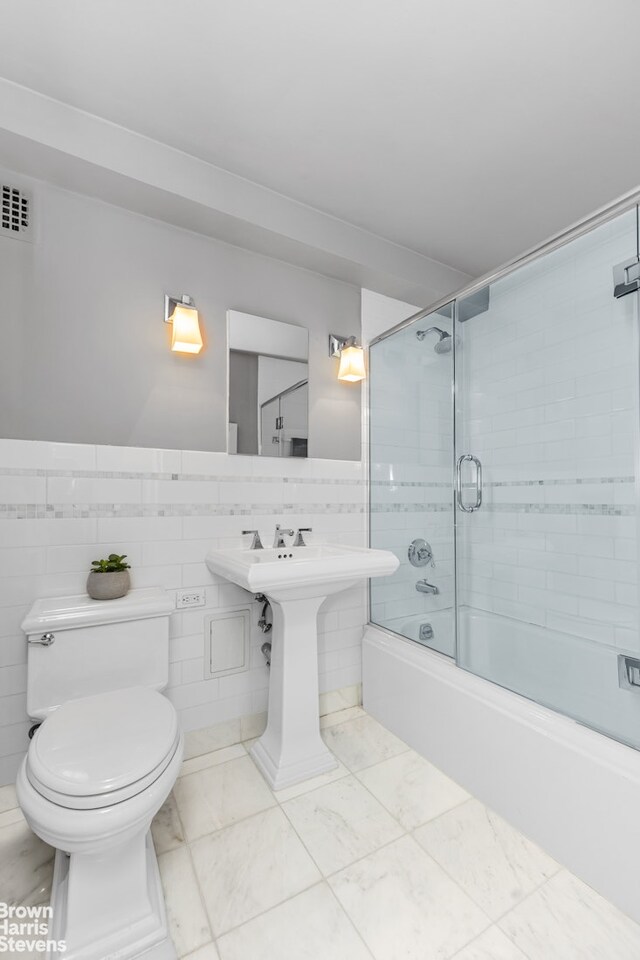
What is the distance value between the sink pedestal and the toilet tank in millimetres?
444

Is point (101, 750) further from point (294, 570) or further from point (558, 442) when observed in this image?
point (558, 442)

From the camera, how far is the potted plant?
160cm

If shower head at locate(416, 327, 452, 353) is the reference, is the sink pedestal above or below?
below

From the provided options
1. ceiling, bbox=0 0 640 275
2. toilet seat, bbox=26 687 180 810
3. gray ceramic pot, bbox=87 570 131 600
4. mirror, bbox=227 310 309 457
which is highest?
ceiling, bbox=0 0 640 275

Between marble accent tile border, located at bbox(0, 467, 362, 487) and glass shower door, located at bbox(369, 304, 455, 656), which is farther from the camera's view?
glass shower door, located at bbox(369, 304, 455, 656)

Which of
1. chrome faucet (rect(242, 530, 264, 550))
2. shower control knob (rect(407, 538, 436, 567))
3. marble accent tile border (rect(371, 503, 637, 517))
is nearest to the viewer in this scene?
marble accent tile border (rect(371, 503, 637, 517))

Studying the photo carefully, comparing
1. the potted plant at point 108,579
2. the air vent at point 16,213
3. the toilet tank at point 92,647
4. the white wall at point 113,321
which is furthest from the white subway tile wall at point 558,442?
the air vent at point 16,213

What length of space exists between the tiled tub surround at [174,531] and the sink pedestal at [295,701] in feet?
0.97

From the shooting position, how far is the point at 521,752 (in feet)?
4.80

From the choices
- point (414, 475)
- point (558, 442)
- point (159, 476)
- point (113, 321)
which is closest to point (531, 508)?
point (558, 442)

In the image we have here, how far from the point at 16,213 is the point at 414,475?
2.00 metres

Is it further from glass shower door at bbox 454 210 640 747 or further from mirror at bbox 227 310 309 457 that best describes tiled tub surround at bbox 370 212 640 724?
mirror at bbox 227 310 309 457

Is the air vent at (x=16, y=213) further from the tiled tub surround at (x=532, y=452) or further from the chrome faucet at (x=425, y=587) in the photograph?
the chrome faucet at (x=425, y=587)

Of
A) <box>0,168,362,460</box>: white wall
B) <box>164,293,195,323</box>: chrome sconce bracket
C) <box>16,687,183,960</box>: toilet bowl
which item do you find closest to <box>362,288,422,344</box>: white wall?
<box>0,168,362,460</box>: white wall
